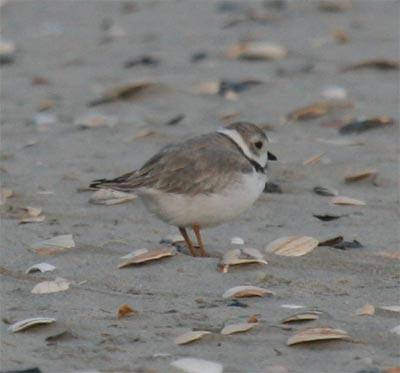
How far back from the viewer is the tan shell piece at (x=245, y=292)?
474 centimetres

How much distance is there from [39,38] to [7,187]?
488 cm

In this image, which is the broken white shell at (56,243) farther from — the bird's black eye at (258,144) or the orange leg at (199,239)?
the bird's black eye at (258,144)

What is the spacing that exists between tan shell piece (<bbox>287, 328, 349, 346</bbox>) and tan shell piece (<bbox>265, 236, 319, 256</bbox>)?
119 centimetres

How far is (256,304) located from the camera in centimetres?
468

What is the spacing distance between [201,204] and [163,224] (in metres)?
0.81

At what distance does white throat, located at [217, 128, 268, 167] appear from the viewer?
575cm

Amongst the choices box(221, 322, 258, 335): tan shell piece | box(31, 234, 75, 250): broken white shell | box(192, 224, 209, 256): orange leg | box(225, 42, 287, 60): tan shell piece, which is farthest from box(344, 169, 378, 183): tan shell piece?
box(225, 42, 287, 60): tan shell piece

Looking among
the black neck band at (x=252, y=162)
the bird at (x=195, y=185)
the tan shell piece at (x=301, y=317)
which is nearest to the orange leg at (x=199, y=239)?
the bird at (x=195, y=185)

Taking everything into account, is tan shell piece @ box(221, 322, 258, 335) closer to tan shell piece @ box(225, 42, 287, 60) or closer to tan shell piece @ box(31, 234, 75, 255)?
tan shell piece @ box(31, 234, 75, 255)

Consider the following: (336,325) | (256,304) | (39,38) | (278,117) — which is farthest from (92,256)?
(39,38)

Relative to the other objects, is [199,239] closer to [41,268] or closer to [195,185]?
[195,185]

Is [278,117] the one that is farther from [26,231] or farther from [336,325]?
[336,325]

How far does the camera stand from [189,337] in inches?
165

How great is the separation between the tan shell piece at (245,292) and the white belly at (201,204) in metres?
0.65
